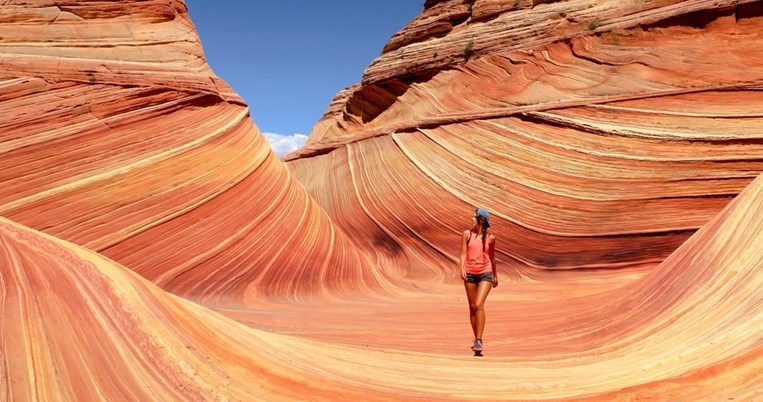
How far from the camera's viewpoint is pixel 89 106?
23.8ft

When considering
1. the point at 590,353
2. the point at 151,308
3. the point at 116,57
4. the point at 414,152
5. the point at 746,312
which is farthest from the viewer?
the point at 414,152

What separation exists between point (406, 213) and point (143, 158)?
547 centimetres

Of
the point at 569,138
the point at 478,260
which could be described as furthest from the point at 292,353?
the point at 569,138

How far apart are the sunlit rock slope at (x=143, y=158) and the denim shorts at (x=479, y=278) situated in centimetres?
402

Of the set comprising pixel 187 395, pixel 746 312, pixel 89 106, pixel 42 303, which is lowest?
pixel 187 395

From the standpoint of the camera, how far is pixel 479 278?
15.3ft

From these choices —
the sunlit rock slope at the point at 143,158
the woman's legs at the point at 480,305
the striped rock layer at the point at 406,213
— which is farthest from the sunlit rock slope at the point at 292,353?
the sunlit rock slope at the point at 143,158

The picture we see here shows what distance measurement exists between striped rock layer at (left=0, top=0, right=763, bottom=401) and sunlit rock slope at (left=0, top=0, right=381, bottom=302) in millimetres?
31

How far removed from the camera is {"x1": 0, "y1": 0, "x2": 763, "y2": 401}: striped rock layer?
333 cm

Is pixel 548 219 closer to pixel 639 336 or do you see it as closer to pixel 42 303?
pixel 639 336

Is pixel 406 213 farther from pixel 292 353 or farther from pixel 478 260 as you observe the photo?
pixel 292 353

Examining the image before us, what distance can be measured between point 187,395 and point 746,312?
3.52 meters

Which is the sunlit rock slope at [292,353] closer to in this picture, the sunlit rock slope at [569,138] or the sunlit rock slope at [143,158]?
the sunlit rock slope at [143,158]

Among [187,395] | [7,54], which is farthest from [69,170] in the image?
[187,395]
